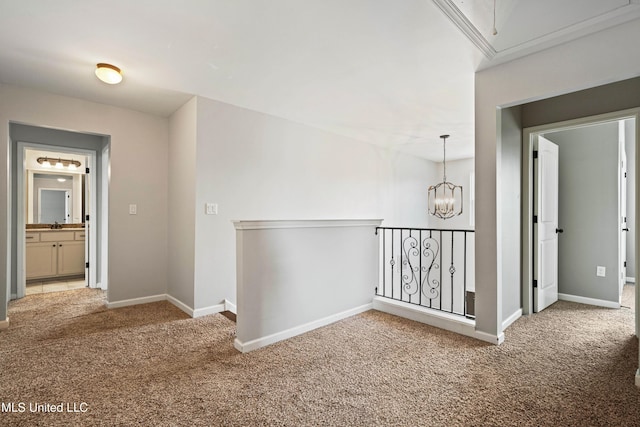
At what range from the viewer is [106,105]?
359 cm

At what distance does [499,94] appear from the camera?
260 cm

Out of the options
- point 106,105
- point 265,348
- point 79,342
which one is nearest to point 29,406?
point 79,342

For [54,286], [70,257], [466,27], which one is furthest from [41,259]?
[466,27]

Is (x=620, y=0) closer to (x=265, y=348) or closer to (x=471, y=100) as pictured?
(x=471, y=100)

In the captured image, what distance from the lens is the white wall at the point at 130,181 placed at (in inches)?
132

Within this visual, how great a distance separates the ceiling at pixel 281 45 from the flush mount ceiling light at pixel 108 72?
0.07m

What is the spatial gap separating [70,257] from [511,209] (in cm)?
643

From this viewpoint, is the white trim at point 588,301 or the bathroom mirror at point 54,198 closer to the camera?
the white trim at point 588,301

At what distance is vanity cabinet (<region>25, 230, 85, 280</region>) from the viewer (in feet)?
15.8

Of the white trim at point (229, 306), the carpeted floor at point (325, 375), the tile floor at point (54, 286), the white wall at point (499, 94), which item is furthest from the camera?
the tile floor at point (54, 286)

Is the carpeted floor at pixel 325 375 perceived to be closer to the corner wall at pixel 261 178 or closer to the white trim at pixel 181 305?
the white trim at pixel 181 305

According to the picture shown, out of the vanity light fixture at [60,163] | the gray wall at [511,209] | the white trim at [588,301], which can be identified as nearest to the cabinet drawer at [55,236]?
the vanity light fixture at [60,163]

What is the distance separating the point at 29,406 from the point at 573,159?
5643mm

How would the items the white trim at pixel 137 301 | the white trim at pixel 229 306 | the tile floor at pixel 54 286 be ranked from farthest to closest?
the tile floor at pixel 54 286 < the white trim at pixel 137 301 < the white trim at pixel 229 306
